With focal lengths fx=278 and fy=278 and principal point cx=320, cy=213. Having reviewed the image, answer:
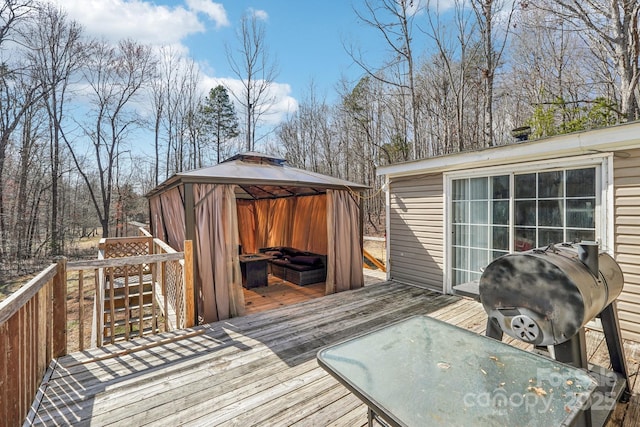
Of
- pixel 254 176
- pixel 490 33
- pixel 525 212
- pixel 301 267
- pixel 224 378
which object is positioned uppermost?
pixel 490 33

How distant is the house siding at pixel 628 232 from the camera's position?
3254mm

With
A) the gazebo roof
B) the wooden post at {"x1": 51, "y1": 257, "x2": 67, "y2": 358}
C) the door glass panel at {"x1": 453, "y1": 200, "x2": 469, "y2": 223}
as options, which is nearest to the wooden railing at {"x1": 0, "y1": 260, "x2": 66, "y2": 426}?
the wooden post at {"x1": 51, "y1": 257, "x2": 67, "y2": 358}

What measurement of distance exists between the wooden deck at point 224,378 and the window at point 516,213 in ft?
3.93

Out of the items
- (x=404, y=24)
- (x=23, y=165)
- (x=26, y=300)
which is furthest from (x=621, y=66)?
→ (x=23, y=165)

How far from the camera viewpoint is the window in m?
3.69

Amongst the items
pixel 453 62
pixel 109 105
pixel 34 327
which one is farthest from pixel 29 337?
pixel 109 105

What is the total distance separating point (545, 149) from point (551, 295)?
2.91 metres

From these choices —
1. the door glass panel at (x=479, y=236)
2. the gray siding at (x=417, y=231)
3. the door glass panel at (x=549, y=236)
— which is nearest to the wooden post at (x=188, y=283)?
the gray siding at (x=417, y=231)

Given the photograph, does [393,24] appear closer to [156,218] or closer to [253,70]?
[253,70]

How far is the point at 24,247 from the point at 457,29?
58.1 feet

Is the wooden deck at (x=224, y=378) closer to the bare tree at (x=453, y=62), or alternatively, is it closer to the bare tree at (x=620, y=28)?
the bare tree at (x=620, y=28)

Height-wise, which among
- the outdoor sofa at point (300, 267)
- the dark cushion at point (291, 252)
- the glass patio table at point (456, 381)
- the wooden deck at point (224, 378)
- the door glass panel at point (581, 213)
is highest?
the door glass panel at point (581, 213)

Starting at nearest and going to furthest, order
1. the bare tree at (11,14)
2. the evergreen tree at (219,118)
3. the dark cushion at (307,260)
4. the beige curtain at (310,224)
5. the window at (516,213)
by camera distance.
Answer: the window at (516,213) < the dark cushion at (307,260) < the beige curtain at (310,224) < the bare tree at (11,14) < the evergreen tree at (219,118)

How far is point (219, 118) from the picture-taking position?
1619 cm
